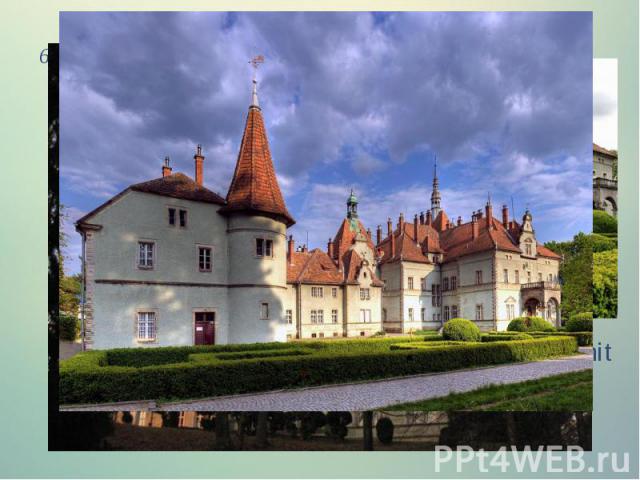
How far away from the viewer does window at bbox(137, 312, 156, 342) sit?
29.4 feet

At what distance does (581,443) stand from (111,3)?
1325 cm

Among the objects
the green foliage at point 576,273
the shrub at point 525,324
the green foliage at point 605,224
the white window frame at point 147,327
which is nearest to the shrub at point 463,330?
the shrub at point 525,324

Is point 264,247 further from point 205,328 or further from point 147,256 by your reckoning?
point 147,256

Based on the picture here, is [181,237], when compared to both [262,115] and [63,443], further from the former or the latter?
[63,443]

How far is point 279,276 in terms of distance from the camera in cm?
1072

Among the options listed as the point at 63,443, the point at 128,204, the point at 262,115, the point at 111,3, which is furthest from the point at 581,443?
the point at 111,3

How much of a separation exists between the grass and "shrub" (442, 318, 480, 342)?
91.9 inches

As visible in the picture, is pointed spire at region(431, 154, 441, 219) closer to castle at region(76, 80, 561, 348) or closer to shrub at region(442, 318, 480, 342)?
castle at region(76, 80, 561, 348)

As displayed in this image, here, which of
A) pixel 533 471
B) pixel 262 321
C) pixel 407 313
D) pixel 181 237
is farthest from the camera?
pixel 407 313

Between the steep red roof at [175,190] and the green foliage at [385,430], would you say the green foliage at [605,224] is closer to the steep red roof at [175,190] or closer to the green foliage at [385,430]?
the green foliage at [385,430]

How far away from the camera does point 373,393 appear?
8594 mm

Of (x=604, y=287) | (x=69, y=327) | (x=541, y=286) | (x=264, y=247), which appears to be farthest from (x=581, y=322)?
(x=69, y=327)

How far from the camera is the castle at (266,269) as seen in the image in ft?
28.8

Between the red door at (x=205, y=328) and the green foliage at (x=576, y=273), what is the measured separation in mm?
9695
